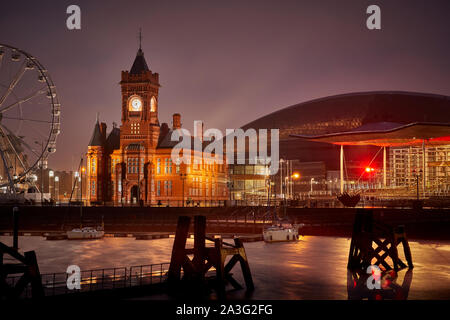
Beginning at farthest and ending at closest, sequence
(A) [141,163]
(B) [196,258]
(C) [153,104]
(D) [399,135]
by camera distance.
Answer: (C) [153,104]
(A) [141,163]
(D) [399,135]
(B) [196,258]

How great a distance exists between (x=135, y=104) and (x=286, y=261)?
65210 mm

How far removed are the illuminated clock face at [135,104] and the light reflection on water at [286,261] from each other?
4358 cm

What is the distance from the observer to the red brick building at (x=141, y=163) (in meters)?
94.2

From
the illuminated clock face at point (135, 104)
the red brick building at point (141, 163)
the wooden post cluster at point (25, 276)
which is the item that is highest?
the illuminated clock face at point (135, 104)

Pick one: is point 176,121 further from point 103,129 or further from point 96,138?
point 96,138

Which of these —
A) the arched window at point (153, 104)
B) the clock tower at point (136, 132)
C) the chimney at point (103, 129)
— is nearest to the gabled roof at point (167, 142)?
the clock tower at point (136, 132)

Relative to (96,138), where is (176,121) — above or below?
above

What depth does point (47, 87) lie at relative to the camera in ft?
226

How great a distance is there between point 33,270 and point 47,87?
171ft

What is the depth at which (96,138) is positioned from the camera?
101062 millimetres

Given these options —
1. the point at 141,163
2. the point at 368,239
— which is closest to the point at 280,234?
the point at 368,239

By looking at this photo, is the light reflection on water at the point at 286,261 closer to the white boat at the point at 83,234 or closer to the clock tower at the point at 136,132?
the white boat at the point at 83,234
